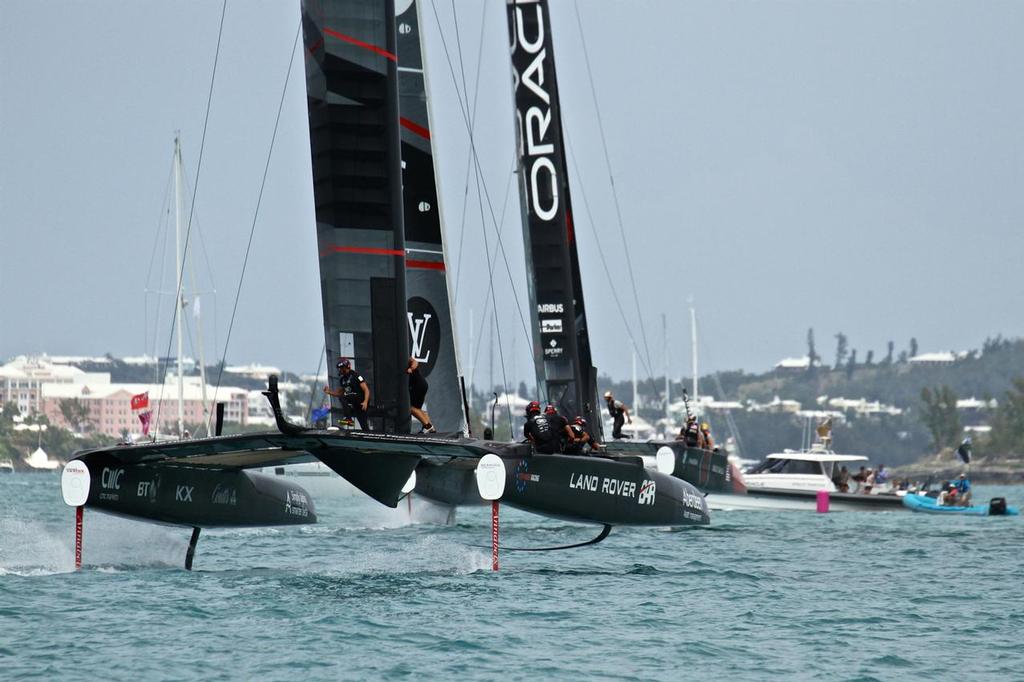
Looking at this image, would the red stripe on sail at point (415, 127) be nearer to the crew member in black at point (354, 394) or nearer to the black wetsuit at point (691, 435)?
the crew member in black at point (354, 394)

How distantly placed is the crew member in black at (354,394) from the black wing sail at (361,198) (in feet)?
0.95

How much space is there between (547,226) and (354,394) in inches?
330

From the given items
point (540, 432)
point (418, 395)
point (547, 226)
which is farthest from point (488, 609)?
point (547, 226)

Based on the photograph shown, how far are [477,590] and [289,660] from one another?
3.93 metres

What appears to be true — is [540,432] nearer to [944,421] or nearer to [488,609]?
[488,609]

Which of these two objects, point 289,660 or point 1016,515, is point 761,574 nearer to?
point 289,660

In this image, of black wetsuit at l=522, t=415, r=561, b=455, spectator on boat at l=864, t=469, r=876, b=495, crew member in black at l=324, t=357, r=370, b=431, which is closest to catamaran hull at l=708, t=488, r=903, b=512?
spectator on boat at l=864, t=469, r=876, b=495

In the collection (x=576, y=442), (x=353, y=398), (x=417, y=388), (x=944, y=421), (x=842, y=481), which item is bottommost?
(x=842, y=481)

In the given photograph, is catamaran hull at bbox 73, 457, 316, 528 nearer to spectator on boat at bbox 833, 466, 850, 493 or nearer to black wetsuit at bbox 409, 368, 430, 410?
black wetsuit at bbox 409, 368, 430, 410

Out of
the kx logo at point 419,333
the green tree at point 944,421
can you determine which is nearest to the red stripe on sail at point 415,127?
the kx logo at point 419,333

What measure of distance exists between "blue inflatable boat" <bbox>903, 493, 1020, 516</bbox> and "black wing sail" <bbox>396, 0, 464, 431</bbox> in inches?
590

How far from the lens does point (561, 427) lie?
15352 millimetres

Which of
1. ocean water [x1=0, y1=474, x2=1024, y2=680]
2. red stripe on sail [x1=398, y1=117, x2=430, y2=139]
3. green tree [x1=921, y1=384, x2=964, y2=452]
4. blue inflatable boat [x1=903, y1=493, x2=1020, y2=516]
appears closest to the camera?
ocean water [x1=0, y1=474, x2=1024, y2=680]

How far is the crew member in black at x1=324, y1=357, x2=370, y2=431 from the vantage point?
44.7ft
